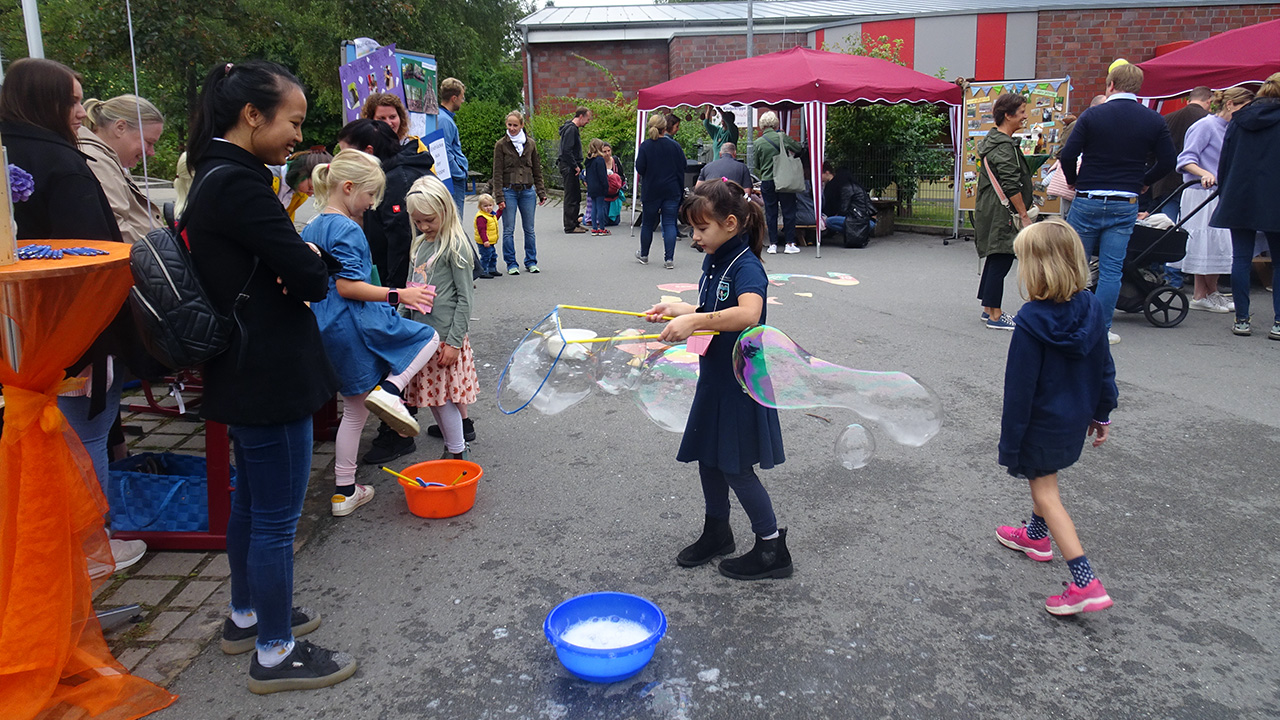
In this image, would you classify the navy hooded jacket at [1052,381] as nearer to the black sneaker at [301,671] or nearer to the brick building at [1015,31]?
the black sneaker at [301,671]

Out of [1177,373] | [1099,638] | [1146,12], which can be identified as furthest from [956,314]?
[1146,12]

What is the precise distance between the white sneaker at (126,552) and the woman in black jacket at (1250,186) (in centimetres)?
791

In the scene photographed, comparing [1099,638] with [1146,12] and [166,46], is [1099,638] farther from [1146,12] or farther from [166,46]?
[1146,12]

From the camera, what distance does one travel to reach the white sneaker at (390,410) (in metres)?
3.94

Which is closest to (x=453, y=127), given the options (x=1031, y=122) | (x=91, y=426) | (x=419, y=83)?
(x=419, y=83)

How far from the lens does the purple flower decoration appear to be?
297 centimetres

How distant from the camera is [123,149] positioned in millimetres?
4375

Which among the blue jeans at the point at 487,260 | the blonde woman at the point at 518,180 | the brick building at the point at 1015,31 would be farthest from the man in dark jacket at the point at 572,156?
the brick building at the point at 1015,31

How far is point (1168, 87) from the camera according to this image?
1022cm

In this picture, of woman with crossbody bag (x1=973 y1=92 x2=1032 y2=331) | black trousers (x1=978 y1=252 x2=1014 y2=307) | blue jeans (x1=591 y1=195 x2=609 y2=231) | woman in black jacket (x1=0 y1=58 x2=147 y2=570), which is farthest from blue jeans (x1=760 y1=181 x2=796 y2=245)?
woman in black jacket (x1=0 y1=58 x2=147 y2=570)

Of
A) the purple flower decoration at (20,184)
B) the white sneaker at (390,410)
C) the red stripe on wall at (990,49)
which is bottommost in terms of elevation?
the white sneaker at (390,410)

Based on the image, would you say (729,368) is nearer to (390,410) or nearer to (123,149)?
(390,410)

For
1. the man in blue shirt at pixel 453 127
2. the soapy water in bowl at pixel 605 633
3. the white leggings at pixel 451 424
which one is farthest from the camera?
the man in blue shirt at pixel 453 127

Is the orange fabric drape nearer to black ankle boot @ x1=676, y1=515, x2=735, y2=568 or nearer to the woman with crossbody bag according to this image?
black ankle boot @ x1=676, y1=515, x2=735, y2=568
